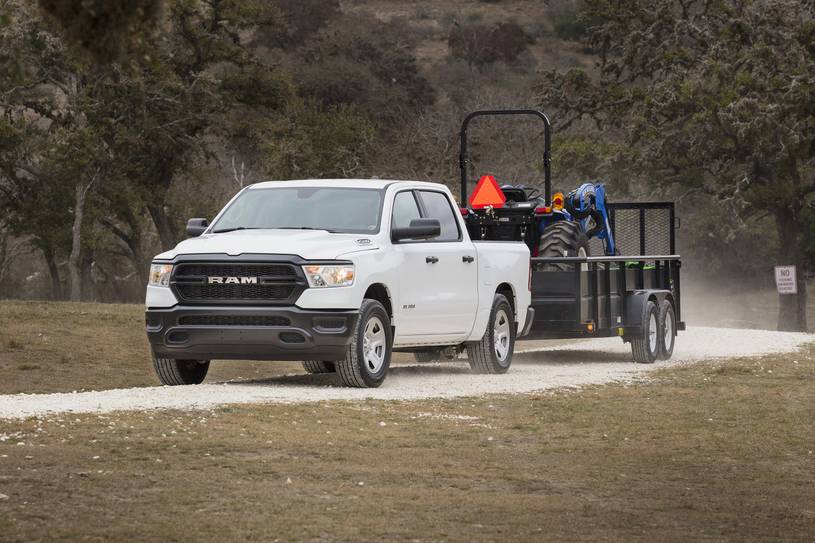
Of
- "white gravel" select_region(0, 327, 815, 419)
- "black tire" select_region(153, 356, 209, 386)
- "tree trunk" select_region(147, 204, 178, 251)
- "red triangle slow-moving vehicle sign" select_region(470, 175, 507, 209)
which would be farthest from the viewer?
"tree trunk" select_region(147, 204, 178, 251)

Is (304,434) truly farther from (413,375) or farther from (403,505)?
(413,375)

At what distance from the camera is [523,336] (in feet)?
63.2

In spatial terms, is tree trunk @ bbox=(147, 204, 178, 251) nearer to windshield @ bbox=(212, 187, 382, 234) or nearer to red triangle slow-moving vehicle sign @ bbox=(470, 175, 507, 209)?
red triangle slow-moving vehicle sign @ bbox=(470, 175, 507, 209)

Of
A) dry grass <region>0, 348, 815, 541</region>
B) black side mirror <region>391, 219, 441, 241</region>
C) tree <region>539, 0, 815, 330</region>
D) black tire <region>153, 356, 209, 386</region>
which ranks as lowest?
dry grass <region>0, 348, 815, 541</region>

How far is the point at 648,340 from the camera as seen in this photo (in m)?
20.5

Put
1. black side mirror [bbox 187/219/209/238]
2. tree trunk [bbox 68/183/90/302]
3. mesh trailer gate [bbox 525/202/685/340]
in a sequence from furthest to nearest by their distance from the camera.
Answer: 1. tree trunk [bbox 68/183/90/302]
2. mesh trailer gate [bbox 525/202/685/340]
3. black side mirror [bbox 187/219/209/238]

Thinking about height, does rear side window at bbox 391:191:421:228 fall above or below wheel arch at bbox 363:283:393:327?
above

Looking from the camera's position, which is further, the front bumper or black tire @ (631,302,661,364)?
black tire @ (631,302,661,364)

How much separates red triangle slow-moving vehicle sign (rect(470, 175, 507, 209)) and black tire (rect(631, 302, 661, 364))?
237cm

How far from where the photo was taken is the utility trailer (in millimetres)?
19266

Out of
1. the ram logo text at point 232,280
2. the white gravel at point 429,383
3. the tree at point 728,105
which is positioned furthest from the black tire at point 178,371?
the tree at point 728,105

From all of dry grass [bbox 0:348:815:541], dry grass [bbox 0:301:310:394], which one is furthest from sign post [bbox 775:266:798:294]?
dry grass [bbox 0:348:815:541]

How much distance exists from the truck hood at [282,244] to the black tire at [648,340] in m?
6.17

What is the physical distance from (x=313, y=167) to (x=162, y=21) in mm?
46547
